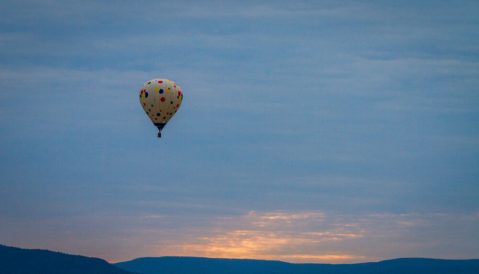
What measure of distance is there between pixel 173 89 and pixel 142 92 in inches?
132

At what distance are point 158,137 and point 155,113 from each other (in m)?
4.49

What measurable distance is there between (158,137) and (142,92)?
23.9 ft

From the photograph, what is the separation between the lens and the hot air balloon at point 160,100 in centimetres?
10762

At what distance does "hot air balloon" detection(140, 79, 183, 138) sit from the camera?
353ft

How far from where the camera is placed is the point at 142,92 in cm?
10906

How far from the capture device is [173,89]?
10844cm

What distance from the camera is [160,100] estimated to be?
107562 millimetres

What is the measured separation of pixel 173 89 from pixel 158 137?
6840 millimetres

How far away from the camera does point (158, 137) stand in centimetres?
10394

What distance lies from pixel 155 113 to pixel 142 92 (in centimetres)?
304
